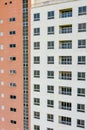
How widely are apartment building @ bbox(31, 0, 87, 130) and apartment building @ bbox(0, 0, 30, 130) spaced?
112 cm

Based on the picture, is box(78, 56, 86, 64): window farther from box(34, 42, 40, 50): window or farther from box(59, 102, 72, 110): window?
box(34, 42, 40, 50): window

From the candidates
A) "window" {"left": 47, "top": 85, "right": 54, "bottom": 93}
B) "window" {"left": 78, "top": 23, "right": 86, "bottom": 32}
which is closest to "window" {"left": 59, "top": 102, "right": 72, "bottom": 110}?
"window" {"left": 47, "top": 85, "right": 54, "bottom": 93}

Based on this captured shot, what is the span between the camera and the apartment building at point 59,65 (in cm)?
2230

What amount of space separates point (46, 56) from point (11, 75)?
552cm

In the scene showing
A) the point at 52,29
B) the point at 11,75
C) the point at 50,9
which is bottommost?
the point at 11,75

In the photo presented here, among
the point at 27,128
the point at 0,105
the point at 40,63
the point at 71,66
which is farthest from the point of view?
the point at 0,105

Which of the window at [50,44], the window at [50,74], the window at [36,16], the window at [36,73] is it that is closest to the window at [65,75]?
the window at [50,74]

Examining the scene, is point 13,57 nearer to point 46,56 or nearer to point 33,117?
point 46,56

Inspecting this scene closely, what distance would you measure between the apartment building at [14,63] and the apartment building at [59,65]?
43.9 inches

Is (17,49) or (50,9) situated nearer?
(50,9)

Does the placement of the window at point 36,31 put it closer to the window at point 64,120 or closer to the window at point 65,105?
the window at point 65,105

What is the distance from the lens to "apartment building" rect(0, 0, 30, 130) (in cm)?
2589

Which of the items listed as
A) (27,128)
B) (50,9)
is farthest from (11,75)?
(50,9)

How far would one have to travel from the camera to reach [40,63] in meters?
24.6
